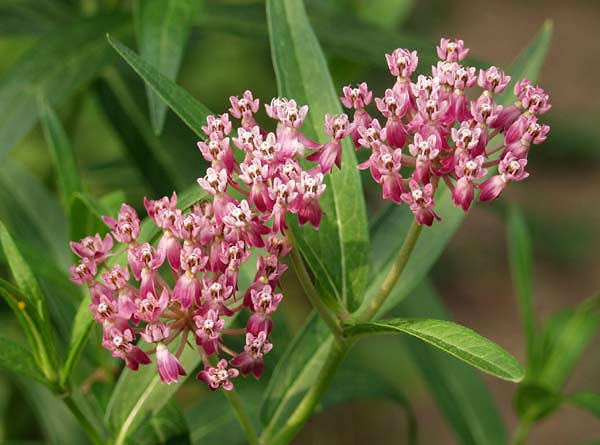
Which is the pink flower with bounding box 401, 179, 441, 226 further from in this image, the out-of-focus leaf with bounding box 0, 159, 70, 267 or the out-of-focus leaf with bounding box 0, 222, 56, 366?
the out-of-focus leaf with bounding box 0, 159, 70, 267

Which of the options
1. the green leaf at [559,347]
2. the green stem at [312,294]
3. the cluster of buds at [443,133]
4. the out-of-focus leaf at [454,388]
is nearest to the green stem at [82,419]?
the green stem at [312,294]

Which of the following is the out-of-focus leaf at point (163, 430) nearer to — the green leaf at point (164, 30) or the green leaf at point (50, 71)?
the green leaf at point (164, 30)

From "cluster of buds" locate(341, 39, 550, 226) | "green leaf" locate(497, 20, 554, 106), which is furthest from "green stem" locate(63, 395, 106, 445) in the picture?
"green leaf" locate(497, 20, 554, 106)

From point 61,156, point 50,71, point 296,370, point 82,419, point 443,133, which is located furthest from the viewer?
point 50,71

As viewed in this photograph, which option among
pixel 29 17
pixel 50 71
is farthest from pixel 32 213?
pixel 29 17

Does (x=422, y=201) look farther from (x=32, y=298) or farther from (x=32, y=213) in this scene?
(x=32, y=213)
